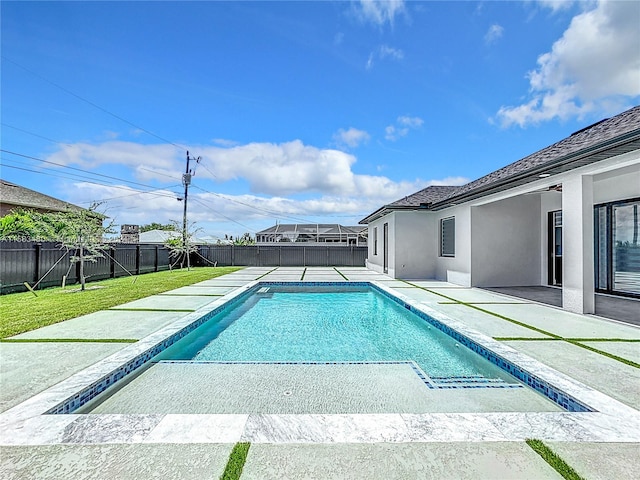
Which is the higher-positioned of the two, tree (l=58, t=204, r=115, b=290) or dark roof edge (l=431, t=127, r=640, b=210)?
dark roof edge (l=431, t=127, r=640, b=210)

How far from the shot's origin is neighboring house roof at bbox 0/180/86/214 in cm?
1842

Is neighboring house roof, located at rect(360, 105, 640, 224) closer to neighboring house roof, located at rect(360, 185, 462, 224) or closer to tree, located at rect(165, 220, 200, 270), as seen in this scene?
neighboring house roof, located at rect(360, 185, 462, 224)

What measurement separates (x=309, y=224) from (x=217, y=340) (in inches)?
1225

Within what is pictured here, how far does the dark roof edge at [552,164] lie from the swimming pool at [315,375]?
3457 mm

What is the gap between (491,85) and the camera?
12344mm

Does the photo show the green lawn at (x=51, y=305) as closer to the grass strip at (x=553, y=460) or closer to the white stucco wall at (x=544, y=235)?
the grass strip at (x=553, y=460)

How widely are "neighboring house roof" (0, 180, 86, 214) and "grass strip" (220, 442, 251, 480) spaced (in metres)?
19.9

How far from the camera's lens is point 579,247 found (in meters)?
6.15

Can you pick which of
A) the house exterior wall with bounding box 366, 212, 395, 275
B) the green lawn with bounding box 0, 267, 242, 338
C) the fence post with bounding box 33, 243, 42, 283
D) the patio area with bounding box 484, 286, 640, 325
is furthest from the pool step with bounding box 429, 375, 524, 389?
the fence post with bounding box 33, 243, 42, 283

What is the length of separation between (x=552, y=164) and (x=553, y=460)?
5.45 metres

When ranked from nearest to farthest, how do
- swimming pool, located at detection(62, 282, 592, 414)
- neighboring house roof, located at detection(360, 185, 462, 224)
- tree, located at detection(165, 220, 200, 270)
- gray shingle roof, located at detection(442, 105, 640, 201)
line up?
swimming pool, located at detection(62, 282, 592, 414) → gray shingle roof, located at detection(442, 105, 640, 201) → neighboring house roof, located at detection(360, 185, 462, 224) → tree, located at detection(165, 220, 200, 270)

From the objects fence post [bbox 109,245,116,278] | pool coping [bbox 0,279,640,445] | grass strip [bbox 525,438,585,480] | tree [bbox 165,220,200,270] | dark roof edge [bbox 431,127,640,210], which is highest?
dark roof edge [bbox 431,127,640,210]

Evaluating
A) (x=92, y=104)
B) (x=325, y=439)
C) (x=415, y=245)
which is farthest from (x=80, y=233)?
(x=92, y=104)

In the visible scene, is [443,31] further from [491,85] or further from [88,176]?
[88,176]
